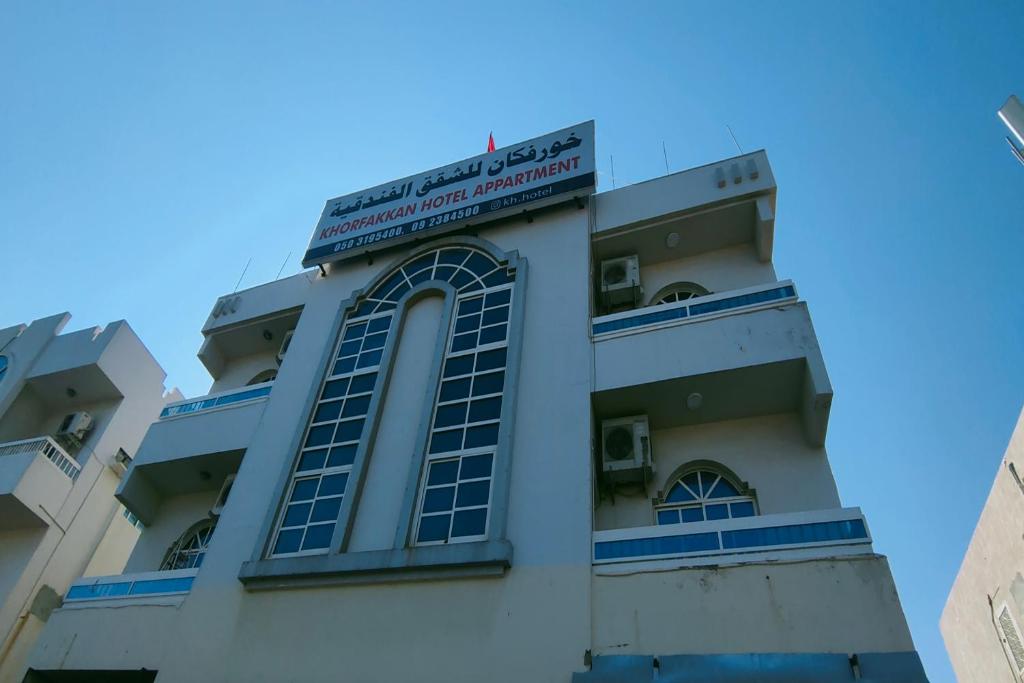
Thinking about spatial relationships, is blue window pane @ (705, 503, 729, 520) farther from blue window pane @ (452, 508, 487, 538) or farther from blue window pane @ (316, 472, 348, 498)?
blue window pane @ (316, 472, 348, 498)

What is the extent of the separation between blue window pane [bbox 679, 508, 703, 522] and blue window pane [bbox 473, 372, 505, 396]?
2.60 metres

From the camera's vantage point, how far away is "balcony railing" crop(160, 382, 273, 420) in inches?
397

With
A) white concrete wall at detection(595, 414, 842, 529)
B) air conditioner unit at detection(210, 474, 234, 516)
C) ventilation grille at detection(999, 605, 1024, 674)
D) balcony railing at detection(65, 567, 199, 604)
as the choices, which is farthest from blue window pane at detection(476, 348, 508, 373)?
ventilation grille at detection(999, 605, 1024, 674)

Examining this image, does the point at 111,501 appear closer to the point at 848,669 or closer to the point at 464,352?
the point at 464,352

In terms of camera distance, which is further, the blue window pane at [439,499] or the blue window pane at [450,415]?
the blue window pane at [450,415]

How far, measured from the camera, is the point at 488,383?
828cm

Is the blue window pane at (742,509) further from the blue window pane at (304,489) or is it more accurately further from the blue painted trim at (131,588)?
the blue painted trim at (131,588)

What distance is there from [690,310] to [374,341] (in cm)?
460

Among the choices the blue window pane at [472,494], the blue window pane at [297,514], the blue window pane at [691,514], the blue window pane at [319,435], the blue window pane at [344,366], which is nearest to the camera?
the blue window pane at [472,494]

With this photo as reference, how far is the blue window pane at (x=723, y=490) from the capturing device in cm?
751

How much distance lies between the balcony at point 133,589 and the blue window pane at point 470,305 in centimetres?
476

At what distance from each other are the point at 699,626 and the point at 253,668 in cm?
447

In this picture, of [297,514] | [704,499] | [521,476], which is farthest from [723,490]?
[297,514]

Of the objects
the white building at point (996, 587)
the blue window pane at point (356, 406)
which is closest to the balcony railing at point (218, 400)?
the blue window pane at point (356, 406)
